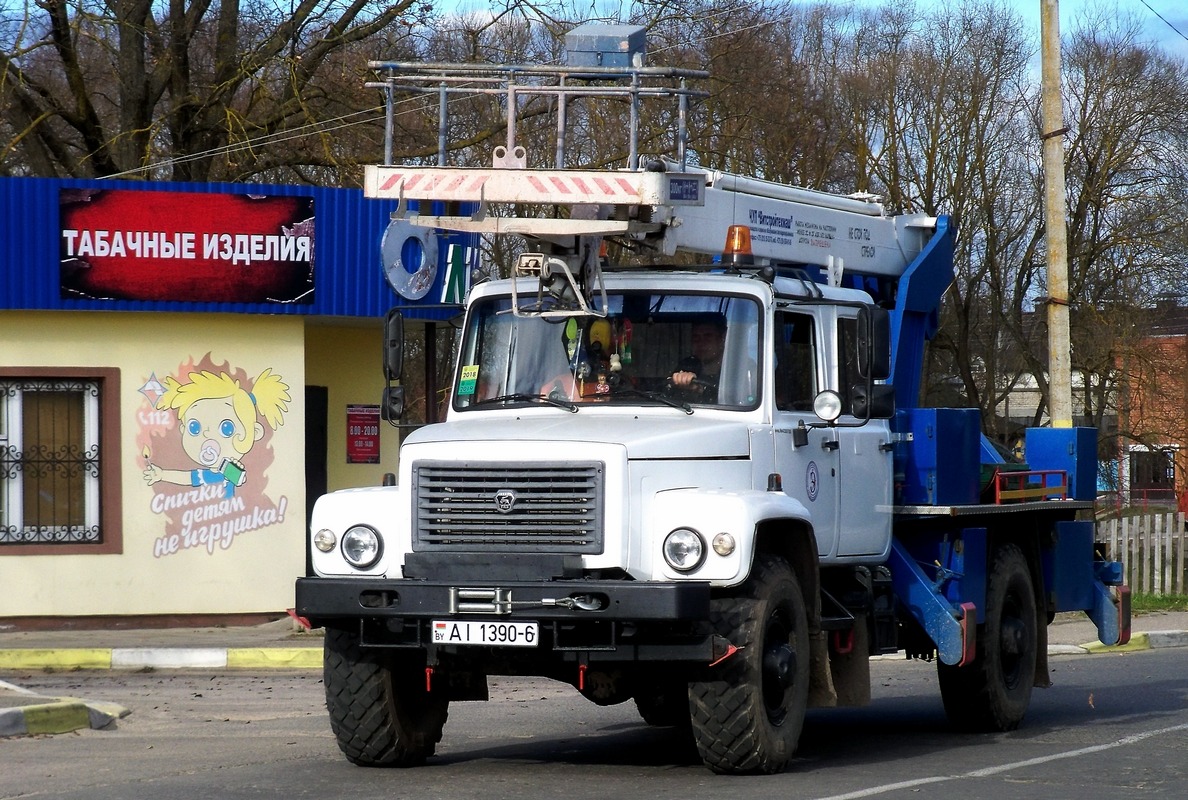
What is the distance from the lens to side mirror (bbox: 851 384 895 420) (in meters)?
8.81

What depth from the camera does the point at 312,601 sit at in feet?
26.1

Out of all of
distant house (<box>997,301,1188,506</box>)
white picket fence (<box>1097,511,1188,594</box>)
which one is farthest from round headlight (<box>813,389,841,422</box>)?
distant house (<box>997,301,1188,506</box>)

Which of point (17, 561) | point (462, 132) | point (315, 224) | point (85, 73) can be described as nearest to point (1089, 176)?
point (462, 132)

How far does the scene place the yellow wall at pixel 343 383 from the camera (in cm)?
1859

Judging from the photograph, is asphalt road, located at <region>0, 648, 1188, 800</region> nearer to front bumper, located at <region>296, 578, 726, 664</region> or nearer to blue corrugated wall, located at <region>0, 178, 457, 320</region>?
front bumper, located at <region>296, 578, 726, 664</region>

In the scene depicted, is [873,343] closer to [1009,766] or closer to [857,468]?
[857,468]

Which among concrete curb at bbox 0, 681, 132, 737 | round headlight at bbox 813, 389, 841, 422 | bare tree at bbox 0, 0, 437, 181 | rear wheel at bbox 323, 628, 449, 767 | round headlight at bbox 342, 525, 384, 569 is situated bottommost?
concrete curb at bbox 0, 681, 132, 737

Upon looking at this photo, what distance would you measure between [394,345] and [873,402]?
268 centimetres

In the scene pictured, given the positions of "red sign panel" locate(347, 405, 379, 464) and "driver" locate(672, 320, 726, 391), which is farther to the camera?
"red sign panel" locate(347, 405, 379, 464)

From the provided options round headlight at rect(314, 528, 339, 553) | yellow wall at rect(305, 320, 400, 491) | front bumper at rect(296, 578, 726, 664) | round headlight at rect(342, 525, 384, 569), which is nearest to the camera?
front bumper at rect(296, 578, 726, 664)

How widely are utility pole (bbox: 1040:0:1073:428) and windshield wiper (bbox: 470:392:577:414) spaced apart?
8826 mm

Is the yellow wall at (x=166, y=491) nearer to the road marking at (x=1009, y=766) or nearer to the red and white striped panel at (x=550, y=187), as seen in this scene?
the red and white striped panel at (x=550, y=187)

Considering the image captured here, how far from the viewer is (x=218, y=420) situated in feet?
54.8

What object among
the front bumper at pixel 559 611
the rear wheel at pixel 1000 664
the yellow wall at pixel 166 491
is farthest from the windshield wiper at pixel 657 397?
the yellow wall at pixel 166 491
